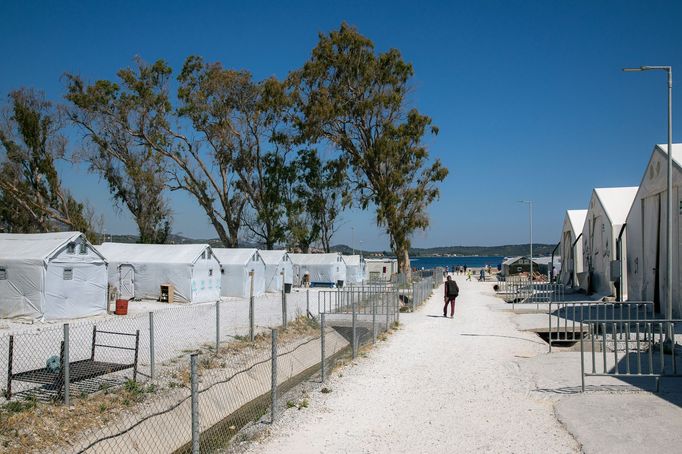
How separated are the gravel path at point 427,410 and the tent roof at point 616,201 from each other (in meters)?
19.7

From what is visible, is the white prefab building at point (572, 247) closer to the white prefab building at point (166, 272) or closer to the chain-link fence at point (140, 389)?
the white prefab building at point (166, 272)

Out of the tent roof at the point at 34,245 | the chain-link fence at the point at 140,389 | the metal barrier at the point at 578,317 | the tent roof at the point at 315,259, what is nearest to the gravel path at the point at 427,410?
the chain-link fence at the point at 140,389

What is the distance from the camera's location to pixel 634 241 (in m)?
26.7

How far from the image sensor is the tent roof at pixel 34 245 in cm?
2394

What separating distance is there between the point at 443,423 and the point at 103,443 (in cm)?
478

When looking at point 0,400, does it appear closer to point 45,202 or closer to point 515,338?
point 515,338

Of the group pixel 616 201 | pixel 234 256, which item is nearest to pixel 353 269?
pixel 234 256

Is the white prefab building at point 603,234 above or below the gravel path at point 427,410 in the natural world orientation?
above

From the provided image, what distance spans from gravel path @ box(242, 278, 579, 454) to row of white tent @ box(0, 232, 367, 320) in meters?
14.8

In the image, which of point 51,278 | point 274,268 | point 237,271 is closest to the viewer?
point 51,278

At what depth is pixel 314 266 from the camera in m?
52.4

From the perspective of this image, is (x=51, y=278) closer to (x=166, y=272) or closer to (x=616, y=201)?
(x=166, y=272)

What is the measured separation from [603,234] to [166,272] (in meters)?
25.0

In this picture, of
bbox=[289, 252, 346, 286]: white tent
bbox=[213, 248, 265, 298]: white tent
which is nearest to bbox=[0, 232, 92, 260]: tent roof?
bbox=[213, 248, 265, 298]: white tent
